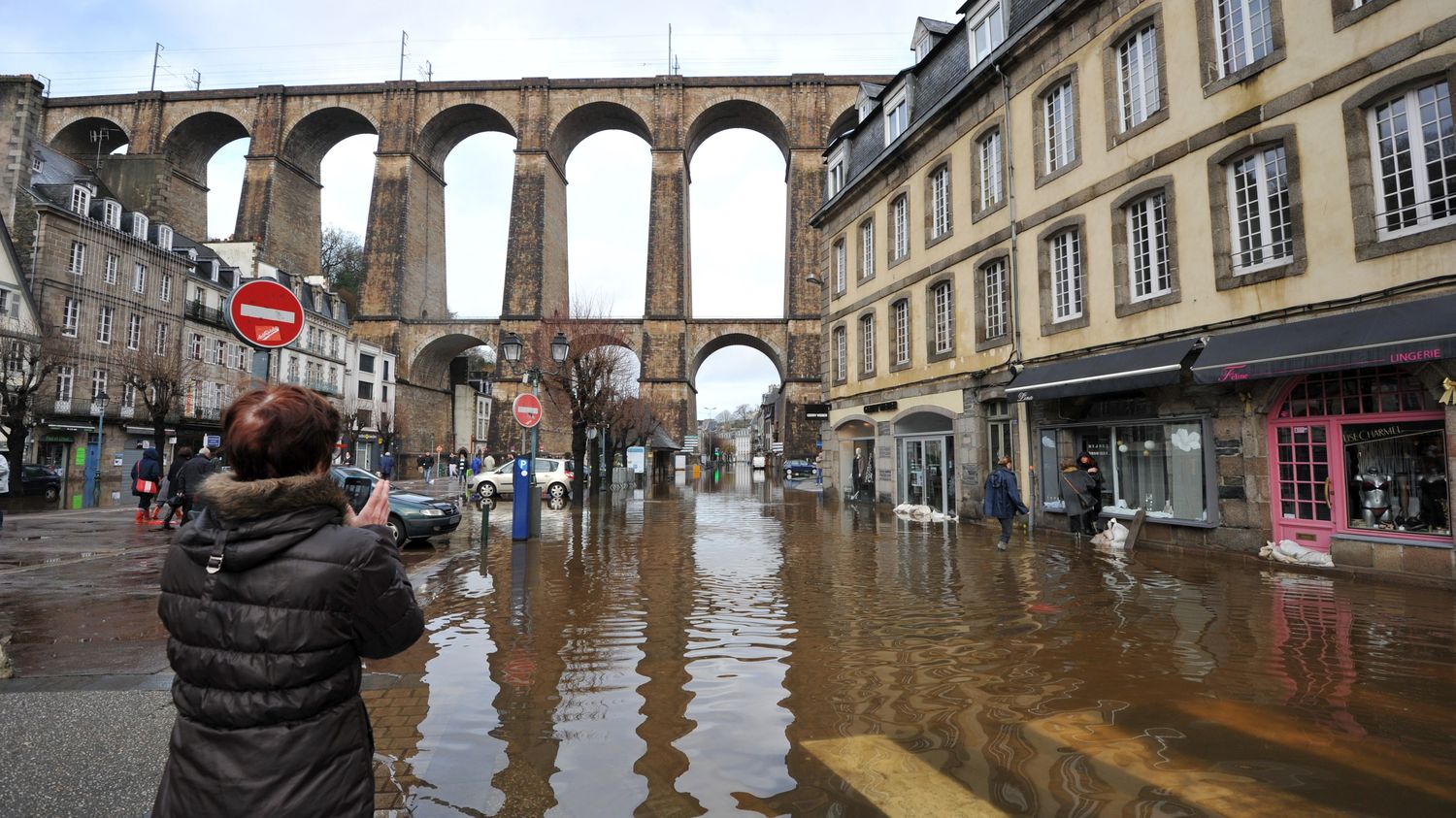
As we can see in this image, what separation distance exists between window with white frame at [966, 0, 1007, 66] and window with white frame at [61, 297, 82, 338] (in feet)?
114

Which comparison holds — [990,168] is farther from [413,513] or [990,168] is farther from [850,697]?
[850,697]

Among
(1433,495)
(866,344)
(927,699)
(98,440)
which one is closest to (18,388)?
(98,440)

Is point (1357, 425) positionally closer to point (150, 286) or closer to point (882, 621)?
point (882, 621)

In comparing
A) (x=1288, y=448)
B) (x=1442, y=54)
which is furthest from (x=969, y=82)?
(x=1288, y=448)

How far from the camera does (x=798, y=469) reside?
41062 mm

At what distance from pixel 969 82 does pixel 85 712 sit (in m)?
16.4

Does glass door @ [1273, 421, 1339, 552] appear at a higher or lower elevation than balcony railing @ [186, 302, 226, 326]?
lower

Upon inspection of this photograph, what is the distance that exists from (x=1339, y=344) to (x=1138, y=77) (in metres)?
5.94

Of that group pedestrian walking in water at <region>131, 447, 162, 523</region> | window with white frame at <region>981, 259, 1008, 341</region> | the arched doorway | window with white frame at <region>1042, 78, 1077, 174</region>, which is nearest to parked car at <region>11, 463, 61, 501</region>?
pedestrian walking in water at <region>131, 447, 162, 523</region>

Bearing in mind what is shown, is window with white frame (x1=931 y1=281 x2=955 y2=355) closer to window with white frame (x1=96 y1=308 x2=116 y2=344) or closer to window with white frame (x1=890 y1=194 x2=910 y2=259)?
window with white frame (x1=890 y1=194 x2=910 y2=259)

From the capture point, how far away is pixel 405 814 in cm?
281

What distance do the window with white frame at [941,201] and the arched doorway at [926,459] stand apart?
4289 millimetres

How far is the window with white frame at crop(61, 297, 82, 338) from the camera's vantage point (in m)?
28.6

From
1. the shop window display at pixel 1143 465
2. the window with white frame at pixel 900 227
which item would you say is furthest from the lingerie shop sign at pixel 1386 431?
the window with white frame at pixel 900 227
